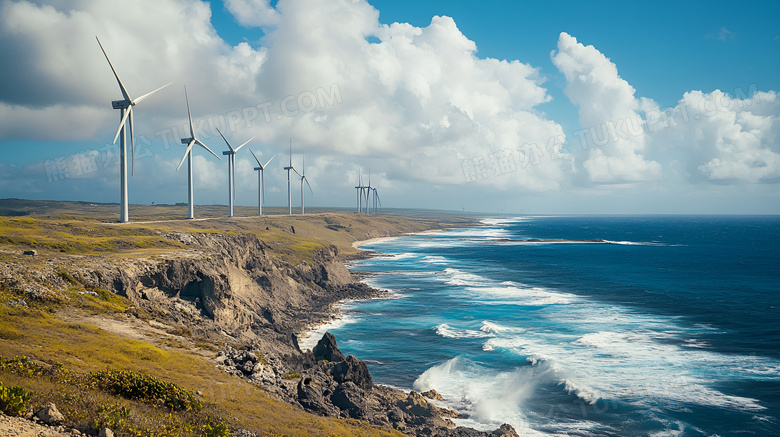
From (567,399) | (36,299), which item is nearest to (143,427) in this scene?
(36,299)

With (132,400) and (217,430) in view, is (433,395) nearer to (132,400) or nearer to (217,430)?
(217,430)

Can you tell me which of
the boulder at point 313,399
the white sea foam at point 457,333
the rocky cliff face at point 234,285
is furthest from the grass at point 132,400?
the white sea foam at point 457,333

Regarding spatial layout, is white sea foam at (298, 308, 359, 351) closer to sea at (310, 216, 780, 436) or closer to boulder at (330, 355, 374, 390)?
sea at (310, 216, 780, 436)

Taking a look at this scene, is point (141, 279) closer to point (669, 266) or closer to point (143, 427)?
point (143, 427)

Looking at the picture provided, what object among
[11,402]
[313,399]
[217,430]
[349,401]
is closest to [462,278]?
[349,401]

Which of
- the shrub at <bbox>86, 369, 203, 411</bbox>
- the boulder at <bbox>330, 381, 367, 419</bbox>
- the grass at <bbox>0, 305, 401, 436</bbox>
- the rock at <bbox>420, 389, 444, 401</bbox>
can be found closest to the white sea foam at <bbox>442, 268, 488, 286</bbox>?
the rock at <bbox>420, 389, 444, 401</bbox>

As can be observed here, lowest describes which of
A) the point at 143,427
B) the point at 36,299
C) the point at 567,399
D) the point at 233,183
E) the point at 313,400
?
the point at 567,399
